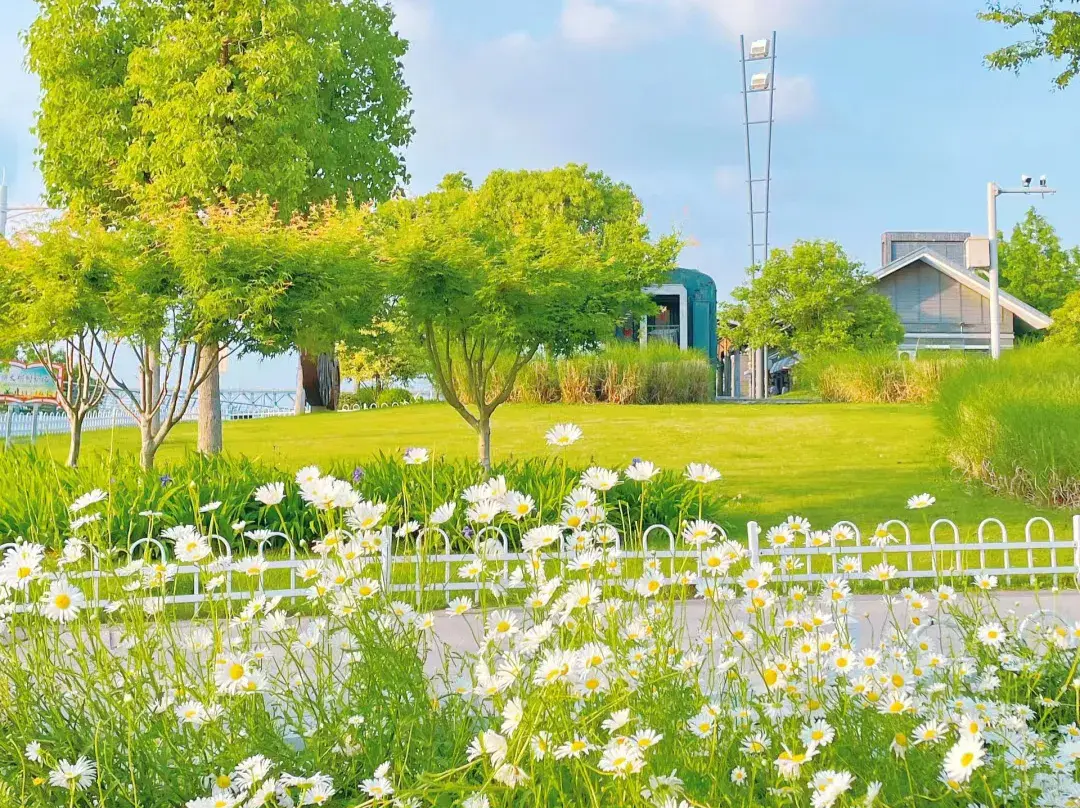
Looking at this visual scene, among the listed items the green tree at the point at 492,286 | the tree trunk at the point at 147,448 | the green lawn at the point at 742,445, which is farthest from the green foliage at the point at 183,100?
the tree trunk at the point at 147,448

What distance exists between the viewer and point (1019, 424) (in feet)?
32.0

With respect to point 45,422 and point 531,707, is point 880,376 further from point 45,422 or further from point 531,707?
point 531,707

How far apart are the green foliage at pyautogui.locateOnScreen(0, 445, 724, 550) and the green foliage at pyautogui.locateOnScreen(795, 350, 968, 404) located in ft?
42.2

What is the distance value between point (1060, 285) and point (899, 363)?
77.0ft

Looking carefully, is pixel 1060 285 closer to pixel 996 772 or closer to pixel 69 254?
pixel 69 254

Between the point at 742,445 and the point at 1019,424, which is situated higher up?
the point at 1019,424

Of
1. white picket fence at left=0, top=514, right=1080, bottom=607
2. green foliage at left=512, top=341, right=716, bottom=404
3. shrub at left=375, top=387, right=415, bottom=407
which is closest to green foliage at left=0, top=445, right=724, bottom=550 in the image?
white picket fence at left=0, top=514, right=1080, bottom=607

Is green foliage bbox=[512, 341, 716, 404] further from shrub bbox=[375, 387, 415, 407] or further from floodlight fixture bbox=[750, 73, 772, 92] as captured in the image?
floodlight fixture bbox=[750, 73, 772, 92]

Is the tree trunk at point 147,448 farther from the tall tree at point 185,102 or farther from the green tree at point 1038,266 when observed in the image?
the green tree at point 1038,266

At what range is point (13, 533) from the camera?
762 cm

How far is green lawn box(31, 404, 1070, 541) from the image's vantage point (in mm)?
9891

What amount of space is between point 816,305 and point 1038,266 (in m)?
18.3

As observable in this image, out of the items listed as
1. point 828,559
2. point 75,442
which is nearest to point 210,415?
point 75,442

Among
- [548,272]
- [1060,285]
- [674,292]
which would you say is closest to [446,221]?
[548,272]
